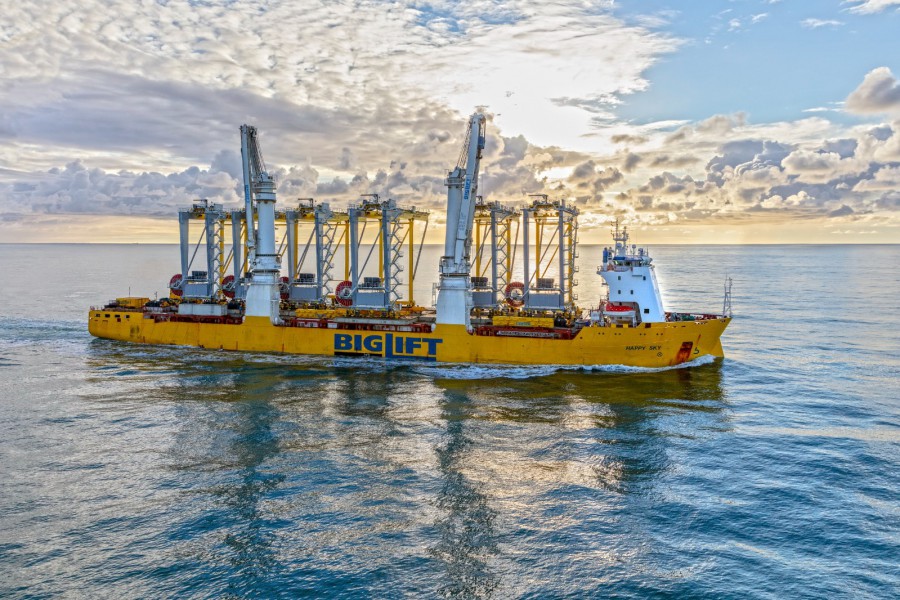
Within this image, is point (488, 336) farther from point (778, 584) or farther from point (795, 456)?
point (778, 584)

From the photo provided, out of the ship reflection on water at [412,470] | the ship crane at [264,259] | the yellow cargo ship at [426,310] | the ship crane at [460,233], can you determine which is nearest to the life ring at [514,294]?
the yellow cargo ship at [426,310]

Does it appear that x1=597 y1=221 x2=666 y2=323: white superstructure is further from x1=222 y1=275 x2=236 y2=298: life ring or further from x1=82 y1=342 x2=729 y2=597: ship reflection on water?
x1=222 y1=275 x2=236 y2=298: life ring

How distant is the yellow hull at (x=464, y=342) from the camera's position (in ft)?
162

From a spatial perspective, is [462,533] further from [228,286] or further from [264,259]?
[228,286]

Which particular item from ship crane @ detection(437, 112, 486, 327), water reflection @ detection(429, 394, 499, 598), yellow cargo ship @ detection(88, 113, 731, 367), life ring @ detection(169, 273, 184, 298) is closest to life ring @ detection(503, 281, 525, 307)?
yellow cargo ship @ detection(88, 113, 731, 367)

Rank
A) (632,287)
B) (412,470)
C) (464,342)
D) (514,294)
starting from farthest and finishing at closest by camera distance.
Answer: (514,294), (464,342), (632,287), (412,470)

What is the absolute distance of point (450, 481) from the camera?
2722 cm

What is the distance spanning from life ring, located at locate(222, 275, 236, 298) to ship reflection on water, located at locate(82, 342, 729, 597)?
21127mm

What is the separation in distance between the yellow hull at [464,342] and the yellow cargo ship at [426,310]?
0.10m

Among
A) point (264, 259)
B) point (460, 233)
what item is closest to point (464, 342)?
point (460, 233)

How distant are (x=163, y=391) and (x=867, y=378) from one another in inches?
2144

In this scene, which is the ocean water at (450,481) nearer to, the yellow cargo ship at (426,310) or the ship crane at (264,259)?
the yellow cargo ship at (426,310)

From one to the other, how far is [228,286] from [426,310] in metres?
24.8

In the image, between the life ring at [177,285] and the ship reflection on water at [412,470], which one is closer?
the ship reflection on water at [412,470]
